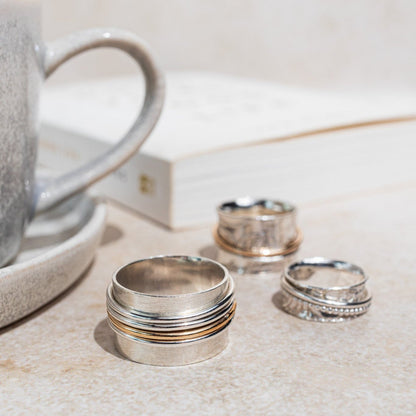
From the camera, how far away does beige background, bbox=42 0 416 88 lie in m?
1.16

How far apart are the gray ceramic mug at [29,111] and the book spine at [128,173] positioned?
0.28 feet

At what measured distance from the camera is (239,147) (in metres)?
0.62

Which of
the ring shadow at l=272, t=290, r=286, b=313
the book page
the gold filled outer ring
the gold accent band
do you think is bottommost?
the ring shadow at l=272, t=290, r=286, b=313

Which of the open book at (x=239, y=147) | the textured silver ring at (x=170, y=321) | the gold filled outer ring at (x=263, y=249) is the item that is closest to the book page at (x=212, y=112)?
the open book at (x=239, y=147)

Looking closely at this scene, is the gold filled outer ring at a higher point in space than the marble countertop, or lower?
higher

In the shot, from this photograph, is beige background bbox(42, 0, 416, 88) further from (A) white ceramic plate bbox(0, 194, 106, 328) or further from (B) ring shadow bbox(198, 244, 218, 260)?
(A) white ceramic plate bbox(0, 194, 106, 328)

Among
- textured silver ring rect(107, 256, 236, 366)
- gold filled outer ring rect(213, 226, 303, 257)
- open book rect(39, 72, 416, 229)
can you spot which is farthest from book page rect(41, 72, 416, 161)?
textured silver ring rect(107, 256, 236, 366)

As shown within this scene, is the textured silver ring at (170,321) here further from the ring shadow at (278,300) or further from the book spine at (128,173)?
the book spine at (128,173)

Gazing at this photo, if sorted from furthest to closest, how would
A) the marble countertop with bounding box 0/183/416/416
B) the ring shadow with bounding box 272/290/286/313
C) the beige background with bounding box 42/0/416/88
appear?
the beige background with bounding box 42/0/416/88 < the ring shadow with bounding box 272/290/286/313 < the marble countertop with bounding box 0/183/416/416

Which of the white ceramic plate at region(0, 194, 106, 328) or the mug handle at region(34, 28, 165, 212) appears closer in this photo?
the white ceramic plate at region(0, 194, 106, 328)

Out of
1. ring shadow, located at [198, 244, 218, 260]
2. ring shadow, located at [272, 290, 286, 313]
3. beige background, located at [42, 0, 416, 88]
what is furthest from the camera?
beige background, located at [42, 0, 416, 88]

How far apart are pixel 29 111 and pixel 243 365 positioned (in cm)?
22

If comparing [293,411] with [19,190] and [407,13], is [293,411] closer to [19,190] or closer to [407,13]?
[19,190]

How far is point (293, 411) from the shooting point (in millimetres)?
333
